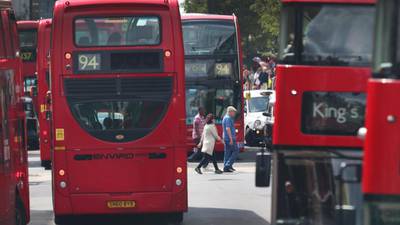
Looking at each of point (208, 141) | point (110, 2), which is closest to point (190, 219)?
point (110, 2)

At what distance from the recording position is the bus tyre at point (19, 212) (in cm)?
1396

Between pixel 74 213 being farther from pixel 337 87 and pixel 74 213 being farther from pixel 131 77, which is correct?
pixel 337 87

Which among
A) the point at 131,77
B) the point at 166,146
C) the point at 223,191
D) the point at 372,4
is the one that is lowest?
the point at 223,191

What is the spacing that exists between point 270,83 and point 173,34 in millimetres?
31055

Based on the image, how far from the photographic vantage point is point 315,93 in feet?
34.4

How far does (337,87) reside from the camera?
10469 millimetres

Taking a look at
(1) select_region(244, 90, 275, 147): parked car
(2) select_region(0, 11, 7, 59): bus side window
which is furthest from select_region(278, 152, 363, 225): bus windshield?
(1) select_region(244, 90, 275, 147): parked car

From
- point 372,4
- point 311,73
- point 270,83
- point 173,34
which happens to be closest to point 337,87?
point 311,73

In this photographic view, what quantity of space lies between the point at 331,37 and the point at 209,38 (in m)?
19.5

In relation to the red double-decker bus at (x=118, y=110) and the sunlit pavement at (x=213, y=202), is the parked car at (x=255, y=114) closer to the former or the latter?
the sunlit pavement at (x=213, y=202)

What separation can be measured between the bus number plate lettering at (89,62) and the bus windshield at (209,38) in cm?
1463

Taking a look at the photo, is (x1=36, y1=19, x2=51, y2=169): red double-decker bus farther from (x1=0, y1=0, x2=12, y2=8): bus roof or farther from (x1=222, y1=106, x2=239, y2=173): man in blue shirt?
(x1=0, y1=0, x2=12, y2=8): bus roof

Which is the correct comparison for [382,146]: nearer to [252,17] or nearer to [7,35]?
[7,35]

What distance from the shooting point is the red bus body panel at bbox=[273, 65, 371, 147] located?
10391 mm
